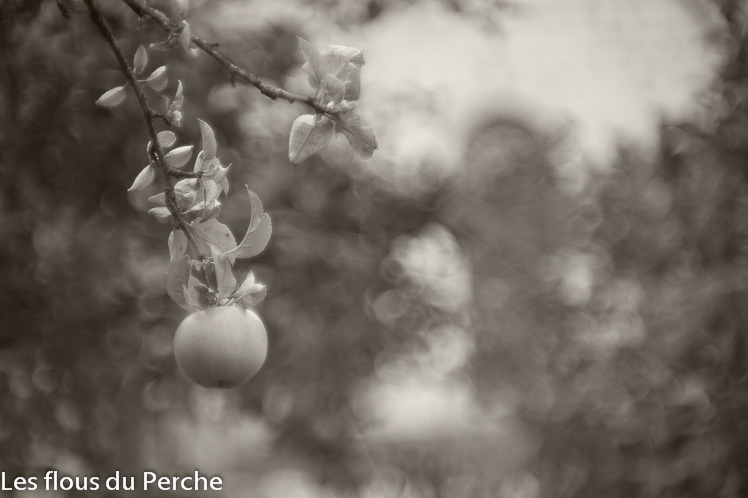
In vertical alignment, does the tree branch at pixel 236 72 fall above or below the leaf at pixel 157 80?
above

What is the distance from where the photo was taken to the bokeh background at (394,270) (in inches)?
68.2

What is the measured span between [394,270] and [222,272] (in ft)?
4.54

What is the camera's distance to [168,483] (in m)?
1.94

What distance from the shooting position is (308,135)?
0.80m

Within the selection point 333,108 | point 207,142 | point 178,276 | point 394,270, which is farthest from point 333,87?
point 394,270

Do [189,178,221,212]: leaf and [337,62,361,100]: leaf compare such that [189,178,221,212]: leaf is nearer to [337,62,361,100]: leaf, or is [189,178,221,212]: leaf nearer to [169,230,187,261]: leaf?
[169,230,187,261]: leaf

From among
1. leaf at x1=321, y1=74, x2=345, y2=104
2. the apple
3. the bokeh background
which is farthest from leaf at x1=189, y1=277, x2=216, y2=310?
the bokeh background

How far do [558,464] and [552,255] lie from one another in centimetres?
68

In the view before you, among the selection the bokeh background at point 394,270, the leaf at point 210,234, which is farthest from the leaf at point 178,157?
the bokeh background at point 394,270

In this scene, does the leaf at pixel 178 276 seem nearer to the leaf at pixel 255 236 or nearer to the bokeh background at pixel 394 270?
the leaf at pixel 255 236

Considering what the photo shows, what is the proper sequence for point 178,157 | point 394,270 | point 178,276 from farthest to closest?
point 394,270
point 178,157
point 178,276

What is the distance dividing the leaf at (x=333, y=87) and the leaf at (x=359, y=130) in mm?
18

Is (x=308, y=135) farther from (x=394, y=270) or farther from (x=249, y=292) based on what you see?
(x=394, y=270)

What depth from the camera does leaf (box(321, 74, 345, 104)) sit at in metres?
0.78
